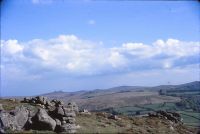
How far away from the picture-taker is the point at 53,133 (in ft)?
80.6

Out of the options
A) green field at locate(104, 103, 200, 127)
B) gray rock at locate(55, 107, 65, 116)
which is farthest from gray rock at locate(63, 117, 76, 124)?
green field at locate(104, 103, 200, 127)

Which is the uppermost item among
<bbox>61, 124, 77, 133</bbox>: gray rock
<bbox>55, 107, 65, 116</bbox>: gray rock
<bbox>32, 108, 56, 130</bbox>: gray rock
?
<bbox>55, 107, 65, 116</bbox>: gray rock

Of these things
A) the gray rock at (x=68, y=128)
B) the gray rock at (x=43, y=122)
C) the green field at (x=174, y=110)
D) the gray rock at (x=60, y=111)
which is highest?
the gray rock at (x=60, y=111)

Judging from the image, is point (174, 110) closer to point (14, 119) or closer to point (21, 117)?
point (21, 117)

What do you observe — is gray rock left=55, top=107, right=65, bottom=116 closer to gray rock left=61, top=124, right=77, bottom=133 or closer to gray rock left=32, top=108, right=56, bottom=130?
gray rock left=32, top=108, right=56, bottom=130

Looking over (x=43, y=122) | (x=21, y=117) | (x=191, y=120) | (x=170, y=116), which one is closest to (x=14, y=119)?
(x=21, y=117)

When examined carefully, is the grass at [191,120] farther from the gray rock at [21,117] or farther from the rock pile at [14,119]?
the rock pile at [14,119]

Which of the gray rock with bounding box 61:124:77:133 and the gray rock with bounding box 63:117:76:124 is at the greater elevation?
the gray rock with bounding box 63:117:76:124

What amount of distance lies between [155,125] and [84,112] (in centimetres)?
613

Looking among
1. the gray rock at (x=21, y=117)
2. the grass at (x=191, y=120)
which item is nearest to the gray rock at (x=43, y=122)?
the gray rock at (x=21, y=117)

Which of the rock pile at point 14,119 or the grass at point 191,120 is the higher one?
the rock pile at point 14,119

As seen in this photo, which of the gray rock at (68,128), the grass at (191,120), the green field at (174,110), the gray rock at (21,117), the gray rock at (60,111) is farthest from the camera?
the green field at (174,110)

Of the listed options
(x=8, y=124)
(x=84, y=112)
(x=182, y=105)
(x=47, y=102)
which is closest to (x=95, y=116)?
(x=84, y=112)

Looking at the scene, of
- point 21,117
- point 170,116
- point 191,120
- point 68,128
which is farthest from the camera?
point 191,120
